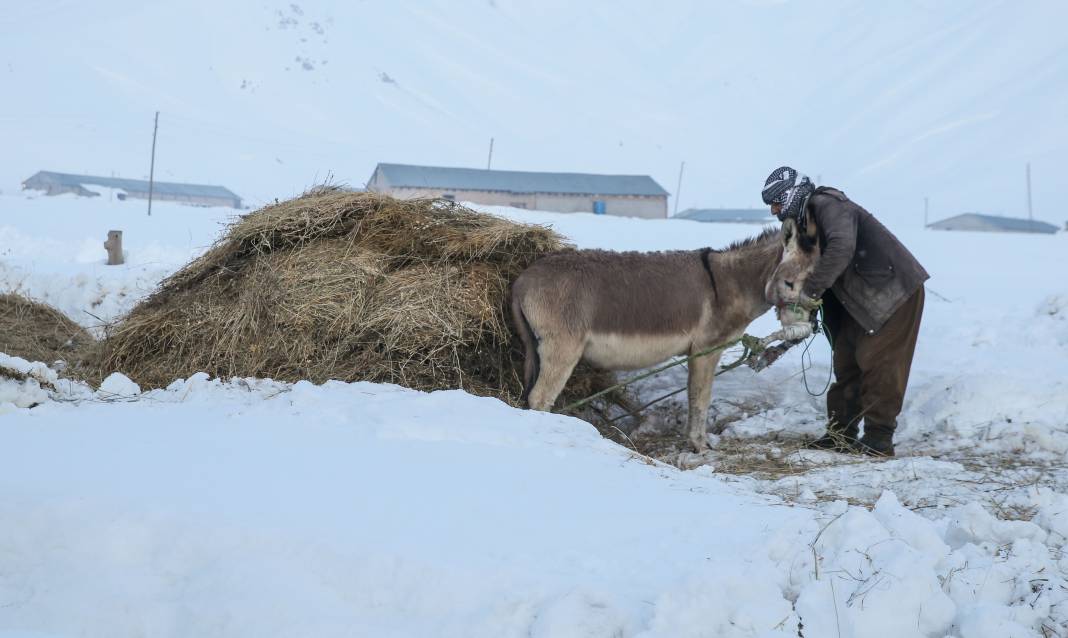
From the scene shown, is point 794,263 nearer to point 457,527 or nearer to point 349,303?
point 349,303

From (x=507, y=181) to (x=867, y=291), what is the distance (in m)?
46.9

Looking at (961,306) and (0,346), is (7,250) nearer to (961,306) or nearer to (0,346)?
(0,346)

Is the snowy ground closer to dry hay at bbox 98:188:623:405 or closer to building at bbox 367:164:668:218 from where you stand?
dry hay at bbox 98:188:623:405

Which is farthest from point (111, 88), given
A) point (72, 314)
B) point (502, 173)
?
point (72, 314)

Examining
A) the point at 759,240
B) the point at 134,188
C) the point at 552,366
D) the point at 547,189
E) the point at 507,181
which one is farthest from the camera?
the point at 134,188

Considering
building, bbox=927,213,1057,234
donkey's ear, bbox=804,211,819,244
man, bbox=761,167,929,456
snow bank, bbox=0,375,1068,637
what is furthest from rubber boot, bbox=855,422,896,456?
building, bbox=927,213,1057,234

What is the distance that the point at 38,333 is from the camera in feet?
28.1

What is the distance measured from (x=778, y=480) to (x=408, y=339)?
2881mm

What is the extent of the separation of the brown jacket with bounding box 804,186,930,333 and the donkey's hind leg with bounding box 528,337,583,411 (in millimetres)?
1768

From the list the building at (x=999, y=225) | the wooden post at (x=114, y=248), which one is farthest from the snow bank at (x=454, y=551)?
the building at (x=999, y=225)

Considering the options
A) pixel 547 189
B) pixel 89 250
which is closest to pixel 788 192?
pixel 89 250

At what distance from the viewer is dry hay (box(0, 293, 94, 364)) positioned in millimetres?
7973

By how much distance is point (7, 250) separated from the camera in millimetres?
17625

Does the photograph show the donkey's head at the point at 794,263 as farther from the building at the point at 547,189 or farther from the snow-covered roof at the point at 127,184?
the snow-covered roof at the point at 127,184
